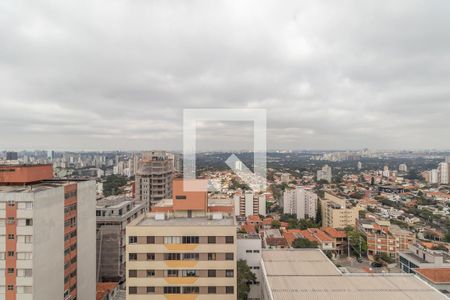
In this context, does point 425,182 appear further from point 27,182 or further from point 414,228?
point 27,182

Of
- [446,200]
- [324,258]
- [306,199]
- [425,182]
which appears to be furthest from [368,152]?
[324,258]

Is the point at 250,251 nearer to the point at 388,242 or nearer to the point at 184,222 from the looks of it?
the point at 184,222

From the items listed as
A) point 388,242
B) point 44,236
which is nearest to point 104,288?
point 44,236

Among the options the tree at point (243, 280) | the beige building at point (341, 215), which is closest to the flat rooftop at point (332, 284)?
the tree at point (243, 280)

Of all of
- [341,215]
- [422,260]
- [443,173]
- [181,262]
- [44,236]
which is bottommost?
[341,215]

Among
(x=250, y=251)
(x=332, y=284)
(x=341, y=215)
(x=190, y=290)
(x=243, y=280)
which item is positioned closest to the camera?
(x=332, y=284)

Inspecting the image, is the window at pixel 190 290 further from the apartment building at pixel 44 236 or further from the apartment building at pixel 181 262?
the apartment building at pixel 44 236

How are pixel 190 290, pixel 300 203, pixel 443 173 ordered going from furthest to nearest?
pixel 443 173
pixel 300 203
pixel 190 290

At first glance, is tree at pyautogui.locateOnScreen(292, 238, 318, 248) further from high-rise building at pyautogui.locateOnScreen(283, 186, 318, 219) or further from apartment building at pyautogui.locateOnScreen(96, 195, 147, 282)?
high-rise building at pyautogui.locateOnScreen(283, 186, 318, 219)
